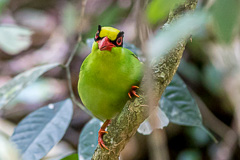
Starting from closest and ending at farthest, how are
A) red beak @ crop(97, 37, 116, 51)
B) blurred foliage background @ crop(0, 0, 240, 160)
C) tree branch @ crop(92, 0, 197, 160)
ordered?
1. tree branch @ crop(92, 0, 197, 160)
2. red beak @ crop(97, 37, 116, 51)
3. blurred foliage background @ crop(0, 0, 240, 160)

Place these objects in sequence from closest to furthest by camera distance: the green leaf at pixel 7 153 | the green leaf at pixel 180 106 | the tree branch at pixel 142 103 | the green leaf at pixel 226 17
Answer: the green leaf at pixel 226 17, the green leaf at pixel 7 153, the tree branch at pixel 142 103, the green leaf at pixel 180 106

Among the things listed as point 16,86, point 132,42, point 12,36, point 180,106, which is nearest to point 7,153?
point 16,86

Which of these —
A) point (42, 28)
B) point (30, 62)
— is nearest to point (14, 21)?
point (42, 28)

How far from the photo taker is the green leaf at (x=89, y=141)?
1.78m

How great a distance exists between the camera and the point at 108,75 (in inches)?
69.9

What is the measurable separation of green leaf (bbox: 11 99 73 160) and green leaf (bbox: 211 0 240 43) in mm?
1384

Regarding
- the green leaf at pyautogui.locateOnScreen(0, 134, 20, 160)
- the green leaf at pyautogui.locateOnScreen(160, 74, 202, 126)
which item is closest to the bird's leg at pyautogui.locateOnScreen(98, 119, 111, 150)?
the green leaf at pyautogui.locateOnScreen(160, 74, 202, 126)

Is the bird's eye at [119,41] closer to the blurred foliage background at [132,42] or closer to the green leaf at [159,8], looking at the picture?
the green leaf at [159,8]

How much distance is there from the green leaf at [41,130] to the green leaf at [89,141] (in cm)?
12

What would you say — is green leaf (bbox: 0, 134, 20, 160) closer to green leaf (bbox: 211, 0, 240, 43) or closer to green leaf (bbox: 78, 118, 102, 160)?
green leaf (bbox: 211, 0, 240, 43)

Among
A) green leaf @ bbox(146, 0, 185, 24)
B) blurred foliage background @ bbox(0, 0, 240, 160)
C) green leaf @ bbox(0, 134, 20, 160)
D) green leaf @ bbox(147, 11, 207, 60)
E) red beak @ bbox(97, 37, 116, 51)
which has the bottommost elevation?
blurred foliage background @ bbox(0, 0, 240, 160)

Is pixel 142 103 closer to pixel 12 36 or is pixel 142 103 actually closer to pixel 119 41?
pixel 119 41

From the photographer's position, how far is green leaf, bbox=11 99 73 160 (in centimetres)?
173

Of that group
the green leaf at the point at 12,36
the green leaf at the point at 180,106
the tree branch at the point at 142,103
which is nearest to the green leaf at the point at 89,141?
the tree branch at the point at 142,103
